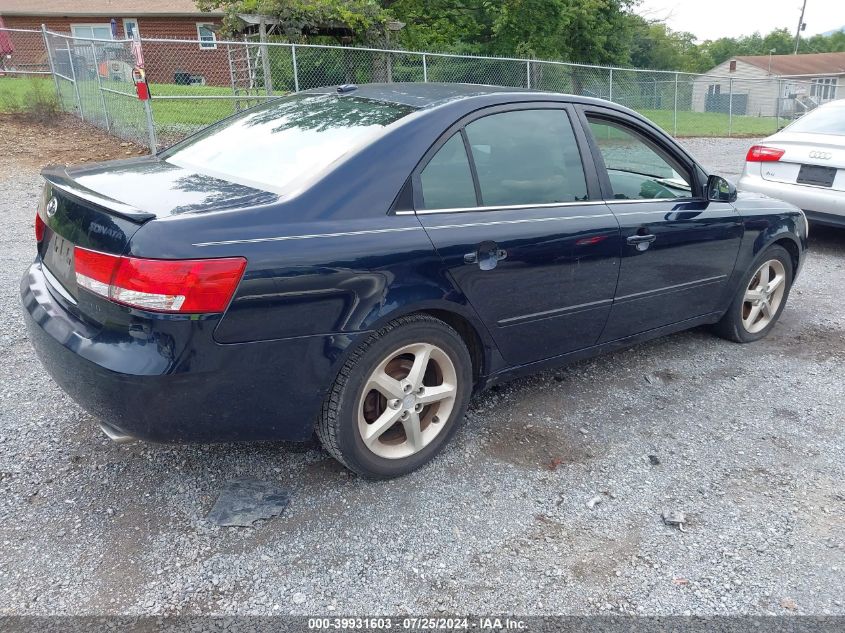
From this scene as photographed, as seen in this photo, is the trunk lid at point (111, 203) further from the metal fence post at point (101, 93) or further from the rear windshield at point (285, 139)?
the metal fence post at point (101, 93)

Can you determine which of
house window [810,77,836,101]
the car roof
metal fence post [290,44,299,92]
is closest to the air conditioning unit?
metal fence post [290,44,299,92]

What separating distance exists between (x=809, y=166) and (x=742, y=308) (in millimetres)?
3243

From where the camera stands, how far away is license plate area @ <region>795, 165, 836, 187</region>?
683 centimetres

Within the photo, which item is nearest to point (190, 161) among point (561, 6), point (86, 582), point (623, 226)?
point (86, 582)

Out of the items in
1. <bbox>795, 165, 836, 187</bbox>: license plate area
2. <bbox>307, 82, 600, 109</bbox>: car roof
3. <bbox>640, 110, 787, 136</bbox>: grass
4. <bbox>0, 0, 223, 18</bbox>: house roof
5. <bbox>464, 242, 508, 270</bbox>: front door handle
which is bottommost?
<bbox>640, 110, 787, 136</bbox>: grass

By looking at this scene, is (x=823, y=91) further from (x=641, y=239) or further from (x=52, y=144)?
(x=641, y=239)

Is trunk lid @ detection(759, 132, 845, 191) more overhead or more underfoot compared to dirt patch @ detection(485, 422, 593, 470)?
more overhead

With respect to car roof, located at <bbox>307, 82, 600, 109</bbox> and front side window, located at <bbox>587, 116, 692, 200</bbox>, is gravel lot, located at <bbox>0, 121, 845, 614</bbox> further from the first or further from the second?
car roof, located at <bbox>307, 82, 600, 109</bbox>

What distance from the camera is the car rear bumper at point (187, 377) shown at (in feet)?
7.84

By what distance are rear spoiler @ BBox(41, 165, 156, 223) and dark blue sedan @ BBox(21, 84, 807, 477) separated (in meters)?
0.02

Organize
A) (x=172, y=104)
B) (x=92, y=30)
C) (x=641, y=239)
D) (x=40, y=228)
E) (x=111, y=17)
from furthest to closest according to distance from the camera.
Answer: (x=92, y=30)
(x=111, y=17)
(x=172, y=104)
(x=641, y=239)
(x=40, y=228)

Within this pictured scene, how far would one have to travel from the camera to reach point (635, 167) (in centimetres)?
420

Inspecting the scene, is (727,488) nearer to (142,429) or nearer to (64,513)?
(142,429)

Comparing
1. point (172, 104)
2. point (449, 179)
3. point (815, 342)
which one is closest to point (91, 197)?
point (449, 179)
